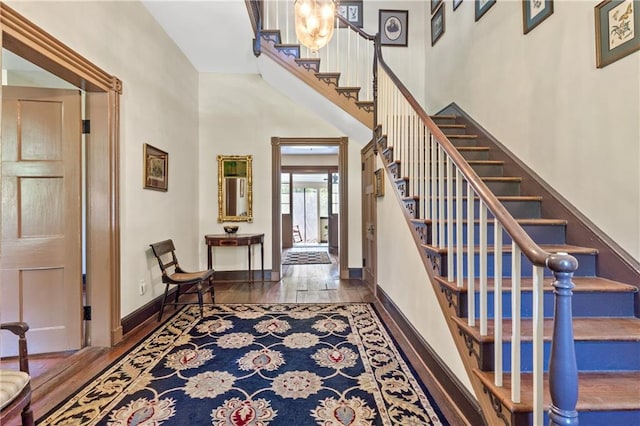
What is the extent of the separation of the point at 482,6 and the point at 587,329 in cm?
326

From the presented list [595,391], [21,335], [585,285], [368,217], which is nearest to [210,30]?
[368,217]

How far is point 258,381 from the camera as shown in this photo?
6.36 ft

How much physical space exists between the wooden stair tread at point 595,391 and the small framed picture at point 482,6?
10.9 ft

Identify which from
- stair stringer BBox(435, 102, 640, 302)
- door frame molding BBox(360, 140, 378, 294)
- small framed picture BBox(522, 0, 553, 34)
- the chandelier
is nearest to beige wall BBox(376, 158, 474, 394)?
door frame molding BBox(360, 140, 378, 294)

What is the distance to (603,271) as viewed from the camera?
5.96 feet

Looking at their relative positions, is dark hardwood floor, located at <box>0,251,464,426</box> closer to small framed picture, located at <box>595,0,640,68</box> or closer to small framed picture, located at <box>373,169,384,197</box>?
small framed picture, located at <box>373,169,384,197</box>

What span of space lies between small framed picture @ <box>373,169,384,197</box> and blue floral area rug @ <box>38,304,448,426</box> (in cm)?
141

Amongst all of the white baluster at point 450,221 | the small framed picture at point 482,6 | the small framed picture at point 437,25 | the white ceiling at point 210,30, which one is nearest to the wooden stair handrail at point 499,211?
the white baluster at point 450,221

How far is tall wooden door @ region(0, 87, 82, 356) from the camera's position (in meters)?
2.21

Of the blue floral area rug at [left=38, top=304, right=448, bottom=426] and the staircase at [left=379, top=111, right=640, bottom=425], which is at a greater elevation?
the staircase at [left=379, top=111, right=640, bottom=425]

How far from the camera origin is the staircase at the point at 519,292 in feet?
3.27

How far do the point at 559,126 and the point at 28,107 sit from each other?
13.2 ft

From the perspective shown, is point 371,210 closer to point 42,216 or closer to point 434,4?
point 434,4

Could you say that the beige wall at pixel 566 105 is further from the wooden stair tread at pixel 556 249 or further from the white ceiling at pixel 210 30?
the white ceiling at pixel 210 30
